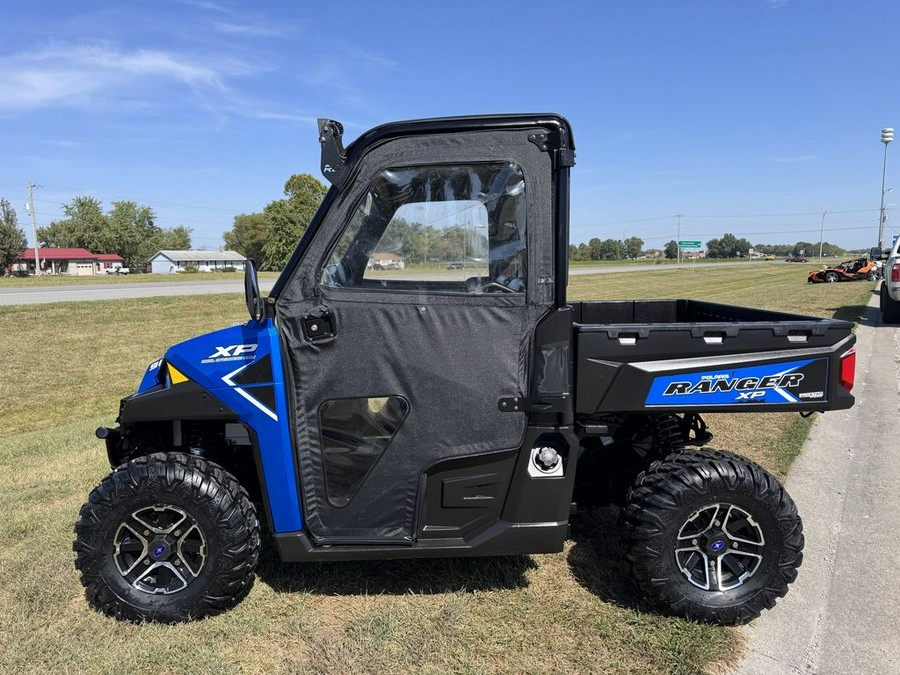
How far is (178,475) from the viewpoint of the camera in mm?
2922

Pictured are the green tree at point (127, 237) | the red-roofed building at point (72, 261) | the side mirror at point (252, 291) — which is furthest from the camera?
the green tree at point (127, 237)

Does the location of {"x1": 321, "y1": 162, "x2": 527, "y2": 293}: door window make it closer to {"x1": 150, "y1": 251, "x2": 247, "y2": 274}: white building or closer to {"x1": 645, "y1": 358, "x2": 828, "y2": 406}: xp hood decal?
{"x1": 645, "y1": 358, "x2": 828, "y2": 406}: xp hood decal

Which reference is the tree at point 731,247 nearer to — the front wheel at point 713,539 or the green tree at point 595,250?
the green tree at point 595,250

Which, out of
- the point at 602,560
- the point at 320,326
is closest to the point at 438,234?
the point at 320,326

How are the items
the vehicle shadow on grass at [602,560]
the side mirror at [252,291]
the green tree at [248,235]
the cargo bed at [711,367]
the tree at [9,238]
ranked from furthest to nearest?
the green tree at [248,235]
the tree at [9,238]
the vehicle shadow on grass at [602,560]
the cargo bed at [711,367]
the side mirror at [252,291]

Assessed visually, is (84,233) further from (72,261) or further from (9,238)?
(9,238)

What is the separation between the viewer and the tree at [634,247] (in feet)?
352

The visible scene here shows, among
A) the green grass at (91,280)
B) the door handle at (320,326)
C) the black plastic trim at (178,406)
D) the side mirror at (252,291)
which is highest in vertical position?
the side mirror at (252,291)

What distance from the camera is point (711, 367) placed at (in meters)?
2.92

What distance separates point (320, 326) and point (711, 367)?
69.2 inches

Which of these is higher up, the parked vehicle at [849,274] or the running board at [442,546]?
the parked vehicle at [849,274]

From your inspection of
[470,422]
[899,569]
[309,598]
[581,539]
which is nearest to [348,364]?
[470,422]

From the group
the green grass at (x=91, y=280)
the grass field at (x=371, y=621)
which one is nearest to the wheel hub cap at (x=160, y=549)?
the grass field at (x=371, y=621)

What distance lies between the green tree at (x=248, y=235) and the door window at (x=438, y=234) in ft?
340
